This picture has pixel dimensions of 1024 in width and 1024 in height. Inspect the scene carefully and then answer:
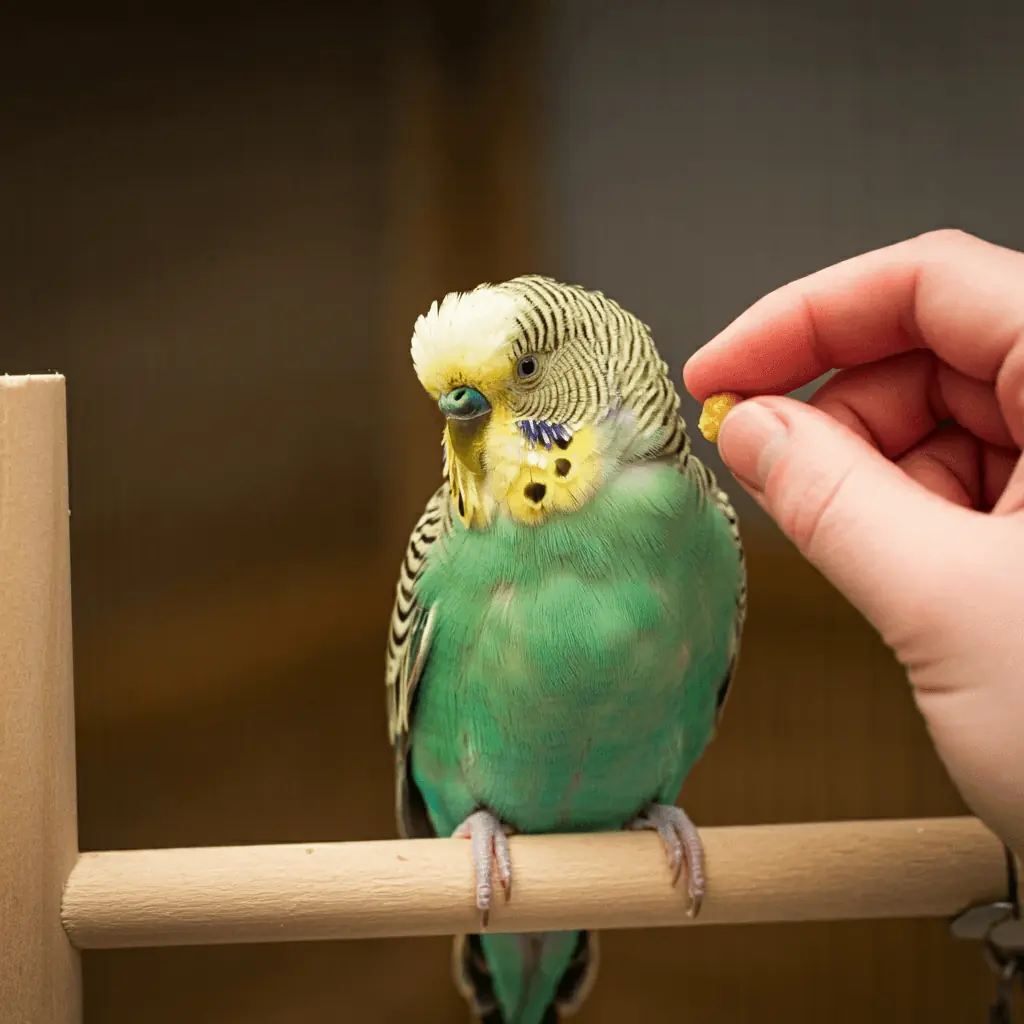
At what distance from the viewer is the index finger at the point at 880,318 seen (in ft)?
2.45

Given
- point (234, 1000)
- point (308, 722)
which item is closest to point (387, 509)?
point (308, 722)

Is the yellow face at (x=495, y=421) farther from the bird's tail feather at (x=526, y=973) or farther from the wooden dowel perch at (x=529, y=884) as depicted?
the bird's tail feather at (x=526, y=973)

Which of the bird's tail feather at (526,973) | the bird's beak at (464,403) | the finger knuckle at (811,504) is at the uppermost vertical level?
the bird's beak at (464,403)

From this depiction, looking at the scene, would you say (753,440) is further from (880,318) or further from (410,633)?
(410,633)

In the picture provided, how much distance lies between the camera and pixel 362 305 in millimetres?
1312

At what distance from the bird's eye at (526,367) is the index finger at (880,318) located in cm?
13

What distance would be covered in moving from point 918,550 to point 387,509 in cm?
83

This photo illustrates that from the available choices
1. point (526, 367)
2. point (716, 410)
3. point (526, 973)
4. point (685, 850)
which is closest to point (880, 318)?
point (716, 410)

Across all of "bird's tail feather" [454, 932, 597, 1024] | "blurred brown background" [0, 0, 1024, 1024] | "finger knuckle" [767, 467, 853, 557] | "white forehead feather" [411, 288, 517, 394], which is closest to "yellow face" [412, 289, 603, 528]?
"white forehead feather" [411, 288, 517, 394]

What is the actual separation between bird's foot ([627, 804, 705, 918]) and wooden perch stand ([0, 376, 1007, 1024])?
1cm

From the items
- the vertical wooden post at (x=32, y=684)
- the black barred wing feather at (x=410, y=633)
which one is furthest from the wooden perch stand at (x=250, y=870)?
the black barred wing feather at (x=410, y=633)

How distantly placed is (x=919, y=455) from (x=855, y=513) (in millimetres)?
253

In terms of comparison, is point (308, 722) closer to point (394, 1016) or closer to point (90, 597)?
point (90, 597)

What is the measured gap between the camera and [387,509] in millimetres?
1400
